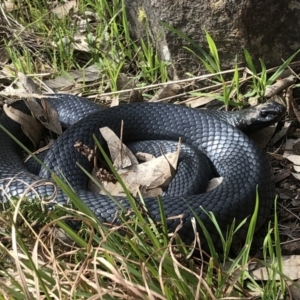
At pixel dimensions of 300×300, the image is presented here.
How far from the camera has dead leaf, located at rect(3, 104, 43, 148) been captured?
12.8ft

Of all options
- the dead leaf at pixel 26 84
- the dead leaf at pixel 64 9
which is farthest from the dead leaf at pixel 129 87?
the dead leaf at pixel 64 9

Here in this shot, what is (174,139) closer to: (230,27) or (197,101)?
(197,101)

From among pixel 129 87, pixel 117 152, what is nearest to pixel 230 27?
pixel 129 87

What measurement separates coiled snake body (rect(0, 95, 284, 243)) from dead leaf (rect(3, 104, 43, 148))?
0.24ft

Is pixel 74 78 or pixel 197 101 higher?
pixel 74 78

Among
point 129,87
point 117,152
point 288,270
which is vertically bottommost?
point 288,270

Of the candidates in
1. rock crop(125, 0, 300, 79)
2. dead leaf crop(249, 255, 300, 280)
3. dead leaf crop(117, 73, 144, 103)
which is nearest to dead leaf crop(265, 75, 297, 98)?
rock crop(125, 0, 300, 79)

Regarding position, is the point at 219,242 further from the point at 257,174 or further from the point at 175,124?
the point at 175,124

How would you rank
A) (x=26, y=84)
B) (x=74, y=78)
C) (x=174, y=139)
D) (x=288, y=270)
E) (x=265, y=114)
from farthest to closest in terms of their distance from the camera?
(x=74, y=78) → (x=26, y=84) → (x=174, y=139) → (x=265, y=114) → (x=288, y=270)

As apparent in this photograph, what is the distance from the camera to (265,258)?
2.65m

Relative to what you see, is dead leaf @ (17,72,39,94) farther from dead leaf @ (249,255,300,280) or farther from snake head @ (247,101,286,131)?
dead leaf @ (249,255,300,280)

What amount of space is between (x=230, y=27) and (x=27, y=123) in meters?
1.35

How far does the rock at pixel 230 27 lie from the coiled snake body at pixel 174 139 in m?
0.44

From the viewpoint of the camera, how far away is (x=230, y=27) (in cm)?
391
